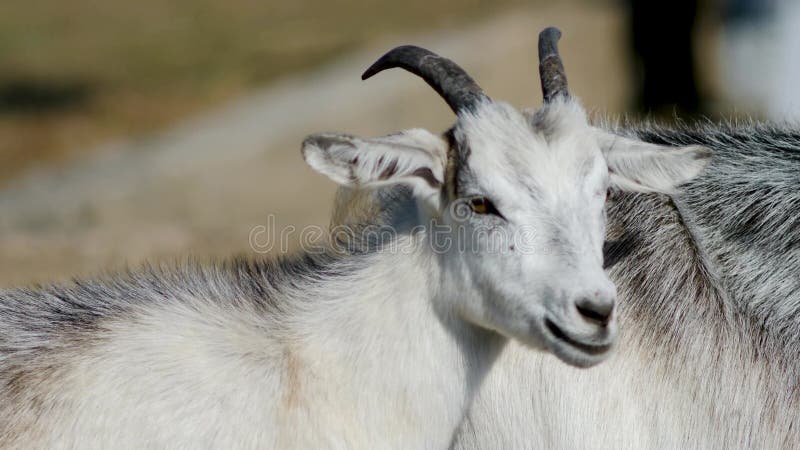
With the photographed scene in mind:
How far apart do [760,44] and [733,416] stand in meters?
11.6

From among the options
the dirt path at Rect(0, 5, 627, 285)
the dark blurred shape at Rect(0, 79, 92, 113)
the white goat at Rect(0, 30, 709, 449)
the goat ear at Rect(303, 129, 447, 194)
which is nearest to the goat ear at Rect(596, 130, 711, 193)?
the white goat at Rect(0, 30, 709, 449)

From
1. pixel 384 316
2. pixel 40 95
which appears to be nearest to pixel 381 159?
pixel 384 316

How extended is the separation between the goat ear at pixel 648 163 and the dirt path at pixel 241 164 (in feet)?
16.4

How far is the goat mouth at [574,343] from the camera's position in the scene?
392 centimetres

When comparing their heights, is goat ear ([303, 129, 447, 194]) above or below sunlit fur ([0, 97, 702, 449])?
above

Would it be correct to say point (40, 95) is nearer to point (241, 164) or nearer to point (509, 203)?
point (241, 164)

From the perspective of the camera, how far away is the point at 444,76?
4453mm

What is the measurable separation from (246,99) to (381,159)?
38.6 ft

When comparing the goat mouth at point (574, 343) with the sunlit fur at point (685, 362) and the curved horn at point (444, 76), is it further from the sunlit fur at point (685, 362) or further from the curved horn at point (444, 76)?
the curved horn at point (444, 76)

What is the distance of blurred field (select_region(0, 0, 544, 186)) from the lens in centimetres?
1678

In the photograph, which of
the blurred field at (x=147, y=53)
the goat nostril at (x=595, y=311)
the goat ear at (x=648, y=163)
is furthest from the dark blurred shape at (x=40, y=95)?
the goat nostril at (x=595, y=311)

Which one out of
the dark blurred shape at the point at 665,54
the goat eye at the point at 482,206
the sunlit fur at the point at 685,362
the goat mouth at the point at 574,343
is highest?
the goat eye at the point at 482,206

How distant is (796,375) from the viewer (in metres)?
4.64

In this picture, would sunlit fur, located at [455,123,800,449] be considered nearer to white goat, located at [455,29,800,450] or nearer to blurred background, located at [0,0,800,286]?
white goat, located at [455,29,800,450]
